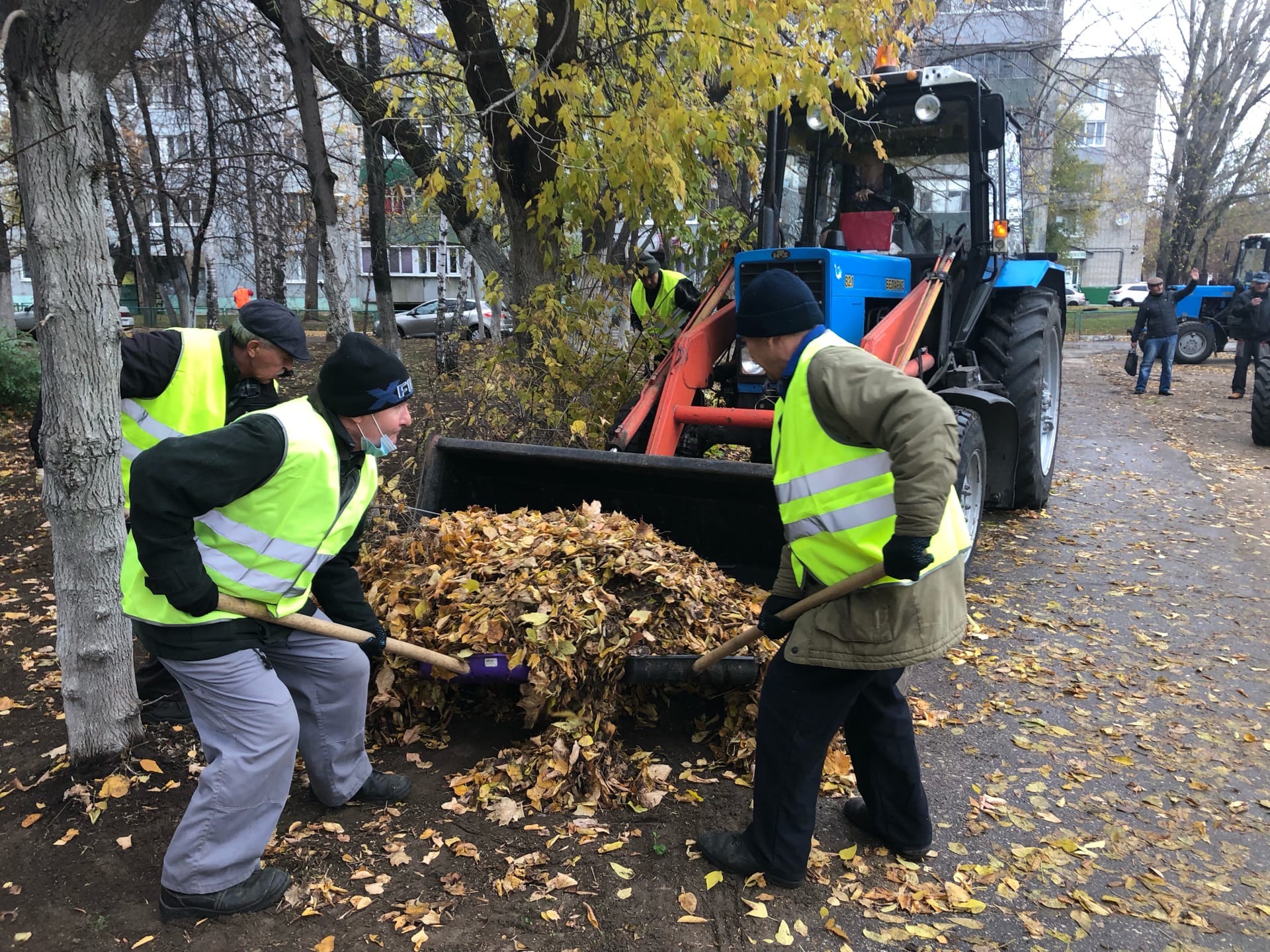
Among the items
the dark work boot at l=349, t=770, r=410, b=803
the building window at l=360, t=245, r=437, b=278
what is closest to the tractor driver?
the dark work boot at l=349, t=770, r=410, b=803

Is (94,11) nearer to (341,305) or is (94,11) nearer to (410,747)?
(410,747)

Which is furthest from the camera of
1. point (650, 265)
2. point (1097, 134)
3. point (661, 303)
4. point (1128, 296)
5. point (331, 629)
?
point (1097, 134)

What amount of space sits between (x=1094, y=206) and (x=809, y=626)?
4104 centimetres

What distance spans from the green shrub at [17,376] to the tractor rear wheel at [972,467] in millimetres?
9912

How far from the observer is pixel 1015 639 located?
4688 millimetres

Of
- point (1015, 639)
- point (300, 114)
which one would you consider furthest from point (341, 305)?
point (1015, 639)

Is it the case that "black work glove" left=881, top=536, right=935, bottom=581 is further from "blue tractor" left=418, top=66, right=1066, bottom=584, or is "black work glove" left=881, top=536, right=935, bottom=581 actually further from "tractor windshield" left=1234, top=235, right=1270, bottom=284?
"tractor windshield" left=1234, top=235, right=1270, bottom=284

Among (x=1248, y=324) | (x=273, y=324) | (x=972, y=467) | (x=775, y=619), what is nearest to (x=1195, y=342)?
(x=1248, y=324)

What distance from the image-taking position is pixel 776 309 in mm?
2627

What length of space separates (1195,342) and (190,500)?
20.3 metres

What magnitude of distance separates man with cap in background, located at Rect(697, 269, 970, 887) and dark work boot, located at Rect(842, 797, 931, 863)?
8 centimetres

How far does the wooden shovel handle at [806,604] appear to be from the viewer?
2.53 m

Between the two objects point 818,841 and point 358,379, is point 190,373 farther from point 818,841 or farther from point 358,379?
point 818,841

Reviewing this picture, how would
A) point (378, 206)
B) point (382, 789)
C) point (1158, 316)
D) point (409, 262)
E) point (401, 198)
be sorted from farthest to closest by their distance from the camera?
point (409, 262)
point (1158, 316)
point (401, 198)
point (378, 206)
point (382, 789)
